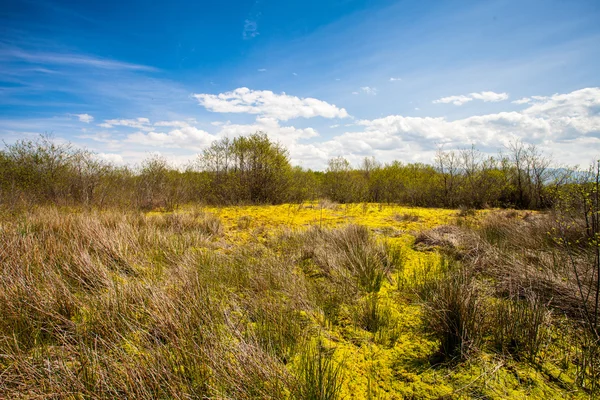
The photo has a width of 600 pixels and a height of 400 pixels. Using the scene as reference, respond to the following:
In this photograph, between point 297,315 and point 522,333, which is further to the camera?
point 297,315

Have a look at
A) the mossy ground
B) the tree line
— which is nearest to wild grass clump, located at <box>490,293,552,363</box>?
the mossy ground

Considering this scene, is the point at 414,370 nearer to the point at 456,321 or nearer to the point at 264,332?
the point at 456,321

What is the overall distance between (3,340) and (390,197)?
15.4 metres

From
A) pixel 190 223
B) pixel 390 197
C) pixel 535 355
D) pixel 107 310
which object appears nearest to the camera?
pixel 535 355

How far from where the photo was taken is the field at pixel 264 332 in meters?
1.51

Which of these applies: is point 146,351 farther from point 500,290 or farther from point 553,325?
point 500,290

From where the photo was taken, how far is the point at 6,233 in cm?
367

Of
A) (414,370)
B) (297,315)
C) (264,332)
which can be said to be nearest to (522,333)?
(414,370)

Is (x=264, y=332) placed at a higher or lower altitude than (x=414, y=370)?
higher

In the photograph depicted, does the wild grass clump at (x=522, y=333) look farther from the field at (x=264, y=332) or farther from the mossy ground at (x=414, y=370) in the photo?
the mossy ground at (x=414, y=370)

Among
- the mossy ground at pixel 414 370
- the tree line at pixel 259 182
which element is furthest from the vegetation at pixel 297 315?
the tree line at pixel 259 182

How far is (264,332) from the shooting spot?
2.04 metres

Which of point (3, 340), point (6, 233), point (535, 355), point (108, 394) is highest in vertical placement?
point (6, 233)

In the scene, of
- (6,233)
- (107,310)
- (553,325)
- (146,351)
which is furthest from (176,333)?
(6,233)
